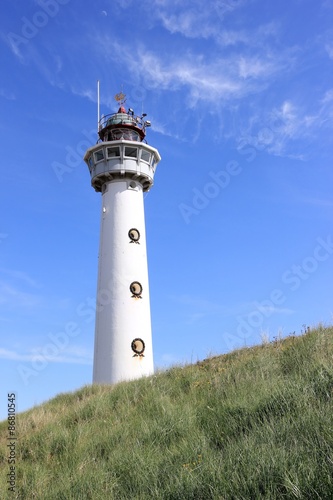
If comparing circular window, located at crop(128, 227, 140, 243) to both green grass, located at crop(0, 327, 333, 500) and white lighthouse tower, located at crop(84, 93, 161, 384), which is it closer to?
white lighthouse tower, located at crop(84, 93, 161, 384)

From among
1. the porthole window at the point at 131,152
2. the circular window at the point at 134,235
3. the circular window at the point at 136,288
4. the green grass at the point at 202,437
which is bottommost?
the green grass at the point at 202,437

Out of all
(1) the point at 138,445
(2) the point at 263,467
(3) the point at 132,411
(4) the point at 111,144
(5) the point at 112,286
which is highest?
(4) the point at 111,144

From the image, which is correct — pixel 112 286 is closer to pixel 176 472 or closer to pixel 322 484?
pixel 176 472

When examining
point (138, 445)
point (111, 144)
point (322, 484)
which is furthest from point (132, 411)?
point (111, 144)

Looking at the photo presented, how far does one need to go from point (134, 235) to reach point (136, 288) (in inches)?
106

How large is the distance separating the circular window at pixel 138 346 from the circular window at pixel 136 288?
2105 mm

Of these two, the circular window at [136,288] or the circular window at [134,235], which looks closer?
the circular window at [136,288]

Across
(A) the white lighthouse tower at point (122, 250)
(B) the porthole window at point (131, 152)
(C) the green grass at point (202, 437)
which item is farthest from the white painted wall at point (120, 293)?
(C) the green grass at point (202, 437)

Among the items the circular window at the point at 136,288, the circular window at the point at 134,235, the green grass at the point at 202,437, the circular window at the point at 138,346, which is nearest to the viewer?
the green grass at the point at 202,437

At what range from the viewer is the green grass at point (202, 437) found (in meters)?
4.46

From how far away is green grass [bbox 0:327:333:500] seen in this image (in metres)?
4.46

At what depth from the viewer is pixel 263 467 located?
14.5 feet

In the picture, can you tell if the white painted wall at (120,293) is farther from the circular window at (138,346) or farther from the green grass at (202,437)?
the green grass at (202,437)

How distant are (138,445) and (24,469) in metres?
2.20
